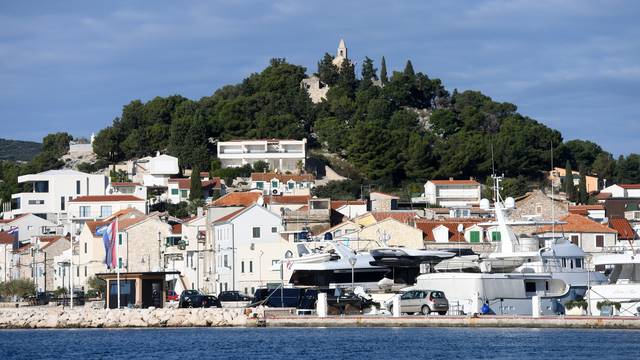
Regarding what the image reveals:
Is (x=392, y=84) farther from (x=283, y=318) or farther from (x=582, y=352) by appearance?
(x=582, y=352)

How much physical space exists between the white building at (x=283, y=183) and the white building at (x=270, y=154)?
10483mm

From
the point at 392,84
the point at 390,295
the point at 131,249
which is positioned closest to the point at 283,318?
the point at 390,295

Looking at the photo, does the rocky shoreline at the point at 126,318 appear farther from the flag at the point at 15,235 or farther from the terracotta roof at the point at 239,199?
the flag at the point at 15,235

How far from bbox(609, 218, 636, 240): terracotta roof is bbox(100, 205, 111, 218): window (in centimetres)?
4308

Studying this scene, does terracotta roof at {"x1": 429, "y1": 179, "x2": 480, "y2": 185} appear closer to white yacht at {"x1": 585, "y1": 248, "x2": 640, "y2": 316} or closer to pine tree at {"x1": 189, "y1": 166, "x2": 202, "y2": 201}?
pine tree at {"x1": 189, "y1": 166, "x2": 202, "y2": 201}

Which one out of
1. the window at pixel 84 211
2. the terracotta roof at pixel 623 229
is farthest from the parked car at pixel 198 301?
the window at pixel 84 211

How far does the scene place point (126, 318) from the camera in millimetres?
56875

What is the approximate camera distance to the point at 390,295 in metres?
57.2

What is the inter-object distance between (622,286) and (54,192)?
3200 inches

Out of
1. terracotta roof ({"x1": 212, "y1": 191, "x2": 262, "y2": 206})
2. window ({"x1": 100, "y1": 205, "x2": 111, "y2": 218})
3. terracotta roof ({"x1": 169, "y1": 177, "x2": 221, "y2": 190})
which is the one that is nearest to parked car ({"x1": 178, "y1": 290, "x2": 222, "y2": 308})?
terracotta roof ({"x1": 212, "y1": 191, "x2": 262, "y2": 206})

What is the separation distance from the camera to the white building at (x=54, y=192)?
123312 mm

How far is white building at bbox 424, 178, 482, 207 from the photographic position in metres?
124

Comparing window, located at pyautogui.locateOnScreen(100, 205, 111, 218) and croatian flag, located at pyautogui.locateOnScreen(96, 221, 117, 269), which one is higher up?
window, located at pyautogui.locateOnScreen(100, 205, 111, 218)

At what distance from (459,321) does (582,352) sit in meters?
8.76
